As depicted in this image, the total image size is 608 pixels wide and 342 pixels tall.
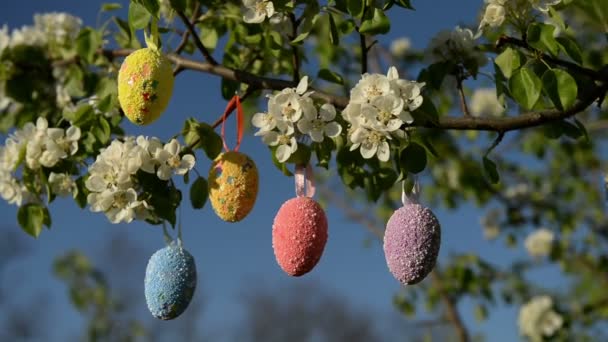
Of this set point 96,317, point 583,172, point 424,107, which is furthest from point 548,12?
point 96,317

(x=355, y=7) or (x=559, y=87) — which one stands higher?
(x=355, y=7)

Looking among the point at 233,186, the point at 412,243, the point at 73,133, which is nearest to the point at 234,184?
the point at 233,186

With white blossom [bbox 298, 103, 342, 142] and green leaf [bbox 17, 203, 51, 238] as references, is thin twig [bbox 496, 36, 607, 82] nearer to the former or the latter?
white blossom [bbox 298, 103, 342, 142]

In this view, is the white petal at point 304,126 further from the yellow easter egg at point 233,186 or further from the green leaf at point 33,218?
the green leaf at point 33,218

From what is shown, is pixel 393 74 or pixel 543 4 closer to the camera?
pixel 393 74

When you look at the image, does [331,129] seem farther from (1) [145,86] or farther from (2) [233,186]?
(1) [145,86]

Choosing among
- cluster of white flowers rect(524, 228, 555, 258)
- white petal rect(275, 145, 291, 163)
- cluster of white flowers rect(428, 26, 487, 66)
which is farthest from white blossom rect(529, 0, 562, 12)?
cluster of white flowers rect(524, 228, 555, 258)

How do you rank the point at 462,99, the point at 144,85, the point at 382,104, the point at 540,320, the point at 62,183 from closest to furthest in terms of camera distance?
the point at 382,104
the point at 144,85
the point at 462,99
the point at 62,183
the point at 540,320

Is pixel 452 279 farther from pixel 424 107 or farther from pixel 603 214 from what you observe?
pixel 424 107
